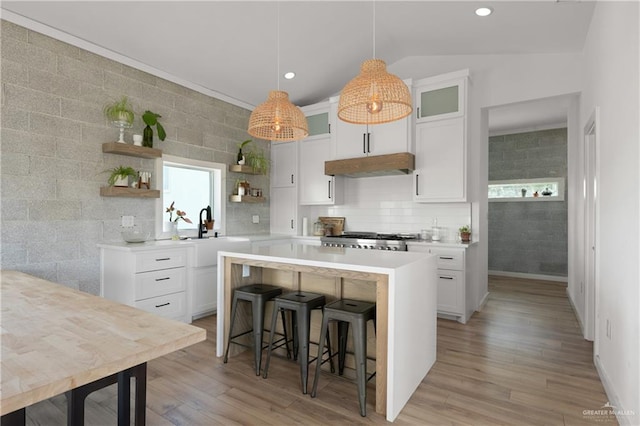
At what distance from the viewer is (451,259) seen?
13.1ft

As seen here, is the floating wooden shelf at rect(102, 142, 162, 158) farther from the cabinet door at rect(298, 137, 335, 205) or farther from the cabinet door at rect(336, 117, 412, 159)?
the cabinet door at rect(336, 117, 412, 159)

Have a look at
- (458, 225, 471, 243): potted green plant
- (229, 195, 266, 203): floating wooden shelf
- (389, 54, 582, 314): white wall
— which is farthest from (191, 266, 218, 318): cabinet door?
(389, 54, 582, 314): white wall

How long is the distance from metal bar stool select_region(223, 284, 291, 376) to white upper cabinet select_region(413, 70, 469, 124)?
112 inches

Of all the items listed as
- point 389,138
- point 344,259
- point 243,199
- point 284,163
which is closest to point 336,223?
point 284,163

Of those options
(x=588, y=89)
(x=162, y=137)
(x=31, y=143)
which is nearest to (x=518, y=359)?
→ (x=588, y=89)

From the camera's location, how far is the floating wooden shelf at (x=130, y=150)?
345cm

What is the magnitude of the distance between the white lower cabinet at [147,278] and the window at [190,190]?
24.7 inches

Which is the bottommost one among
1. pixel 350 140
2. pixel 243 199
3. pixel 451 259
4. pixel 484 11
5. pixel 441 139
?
pixel 451 259

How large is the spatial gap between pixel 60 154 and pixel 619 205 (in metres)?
4.36

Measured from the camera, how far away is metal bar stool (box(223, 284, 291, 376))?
2.65 metres

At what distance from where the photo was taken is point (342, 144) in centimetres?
481

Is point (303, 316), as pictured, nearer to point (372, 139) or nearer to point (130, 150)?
point (130, 150)

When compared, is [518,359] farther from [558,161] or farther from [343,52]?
[558,161]

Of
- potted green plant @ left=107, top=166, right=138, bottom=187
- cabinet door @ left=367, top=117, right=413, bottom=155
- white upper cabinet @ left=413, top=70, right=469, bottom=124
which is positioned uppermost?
white upper cabinet @ left=413, top=70, right=469, bottom=124
